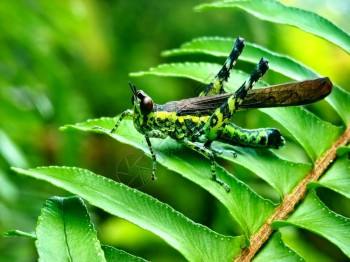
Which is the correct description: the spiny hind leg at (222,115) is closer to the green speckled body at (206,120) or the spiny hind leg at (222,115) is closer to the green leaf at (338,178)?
the green speckled body at (206,120)

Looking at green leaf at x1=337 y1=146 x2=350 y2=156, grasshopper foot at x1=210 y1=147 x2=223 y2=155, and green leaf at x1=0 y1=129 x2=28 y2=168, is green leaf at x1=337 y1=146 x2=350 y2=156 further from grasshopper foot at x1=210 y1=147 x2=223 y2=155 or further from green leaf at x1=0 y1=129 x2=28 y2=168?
green leaf at x1=0 y1=129 x2=28 y2=168

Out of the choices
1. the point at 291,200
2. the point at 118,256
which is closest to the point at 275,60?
the point at 291,200

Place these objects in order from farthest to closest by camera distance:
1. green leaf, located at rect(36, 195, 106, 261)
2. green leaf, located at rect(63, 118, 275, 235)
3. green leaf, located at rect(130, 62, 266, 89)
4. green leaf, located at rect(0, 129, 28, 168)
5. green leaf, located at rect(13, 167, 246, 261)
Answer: green leaf, located at rect(0, 129, 28, 168) < green leaf, located at rect(130, 62, 266, 89) < green leaf, located at rect(63, 118, 275, 235) < green leaf, located at rect(13, 167, 246, 261) < green leaf, located at rect(36, 195, 106, 261)

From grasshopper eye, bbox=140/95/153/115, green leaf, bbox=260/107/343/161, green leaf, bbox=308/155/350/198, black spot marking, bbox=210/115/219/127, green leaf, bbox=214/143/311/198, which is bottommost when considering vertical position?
green leaf, bbox=308/155/350/198

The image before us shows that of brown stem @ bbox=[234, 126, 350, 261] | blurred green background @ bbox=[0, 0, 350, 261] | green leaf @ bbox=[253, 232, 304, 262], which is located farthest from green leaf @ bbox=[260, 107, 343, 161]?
blurred green background @ bbox=[0, 0, 350, 261]

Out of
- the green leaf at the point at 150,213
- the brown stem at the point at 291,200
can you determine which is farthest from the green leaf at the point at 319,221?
the green leaf at the point at 150,213

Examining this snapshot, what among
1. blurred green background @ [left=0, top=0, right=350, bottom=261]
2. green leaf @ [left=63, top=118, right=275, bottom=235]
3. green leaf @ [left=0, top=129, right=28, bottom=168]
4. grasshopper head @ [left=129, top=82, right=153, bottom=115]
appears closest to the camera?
green leaf @ [left=63, top=118, right=275, bottom=235]

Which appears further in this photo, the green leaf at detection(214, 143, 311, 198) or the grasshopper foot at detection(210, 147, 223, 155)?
the grasshopper foot at detection(210, 147, 223, 155)

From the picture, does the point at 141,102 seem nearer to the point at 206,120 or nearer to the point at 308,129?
the point at 206,120
